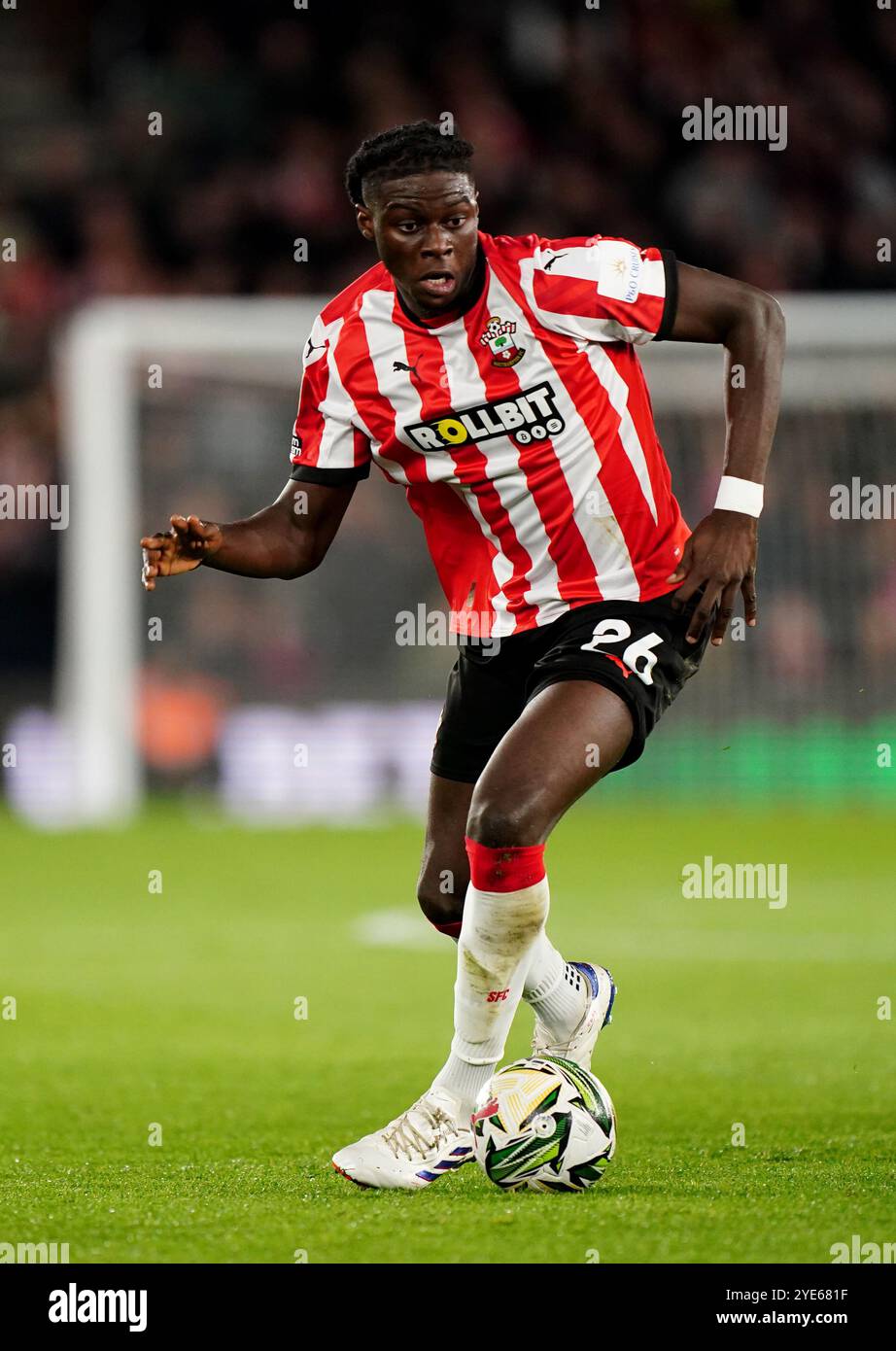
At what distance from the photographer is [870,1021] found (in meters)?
6.83

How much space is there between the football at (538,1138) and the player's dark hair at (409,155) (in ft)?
6.88

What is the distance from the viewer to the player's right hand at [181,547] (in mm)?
4711

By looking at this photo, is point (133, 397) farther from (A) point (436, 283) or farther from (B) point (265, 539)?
(A) point (436, 283)

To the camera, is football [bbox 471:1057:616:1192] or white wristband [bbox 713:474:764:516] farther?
white wristband [bbox 713:474:764:516]

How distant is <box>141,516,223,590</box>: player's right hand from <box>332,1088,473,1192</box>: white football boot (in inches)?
54.1

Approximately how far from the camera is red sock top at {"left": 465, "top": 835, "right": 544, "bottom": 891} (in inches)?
171

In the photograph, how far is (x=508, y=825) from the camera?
431 centimetres

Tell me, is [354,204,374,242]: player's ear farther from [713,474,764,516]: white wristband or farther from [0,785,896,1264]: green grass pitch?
[0,785,896,1264]: green grass pitch
